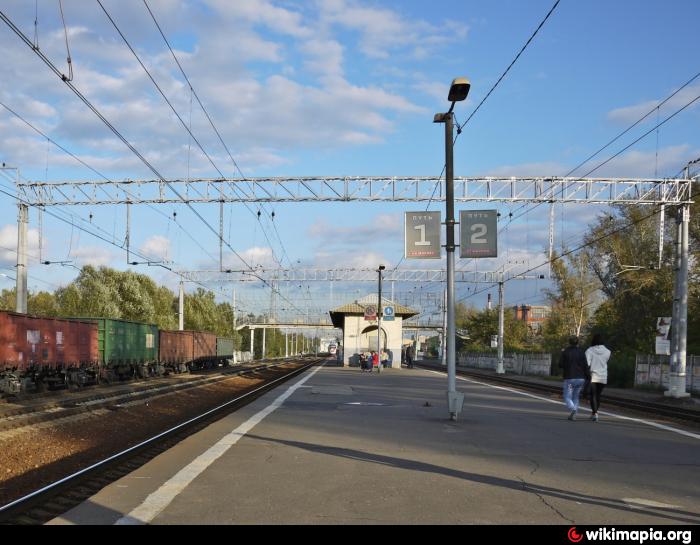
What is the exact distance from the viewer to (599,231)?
4969 centimetres

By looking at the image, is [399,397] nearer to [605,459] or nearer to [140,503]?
[605,459]

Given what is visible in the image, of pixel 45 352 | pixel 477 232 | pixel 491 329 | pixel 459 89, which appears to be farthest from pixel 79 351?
pixel 491 329

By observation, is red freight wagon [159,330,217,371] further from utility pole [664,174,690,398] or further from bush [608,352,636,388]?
Answer: utility pole [664,174,690,398]

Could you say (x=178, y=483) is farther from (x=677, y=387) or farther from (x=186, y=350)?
(x=186, y=350)

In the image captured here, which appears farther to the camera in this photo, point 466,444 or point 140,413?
point 140,413

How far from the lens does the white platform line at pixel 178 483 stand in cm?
580

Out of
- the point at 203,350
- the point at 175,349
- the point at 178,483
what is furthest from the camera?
the point at 203,350

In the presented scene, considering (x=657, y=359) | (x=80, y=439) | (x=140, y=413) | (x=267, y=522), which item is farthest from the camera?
(x=657, y=359)

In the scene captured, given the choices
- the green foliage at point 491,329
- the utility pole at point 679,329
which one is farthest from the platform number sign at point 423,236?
the green foliage at point 491,329

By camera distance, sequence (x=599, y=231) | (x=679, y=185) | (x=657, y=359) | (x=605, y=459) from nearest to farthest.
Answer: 1. (x=605, y=459)
2. (x=679, y=185)
3. (x=657, y=359)
4. (x=599, y=231)

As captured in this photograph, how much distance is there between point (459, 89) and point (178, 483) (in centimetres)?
850

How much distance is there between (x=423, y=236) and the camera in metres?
15.4
